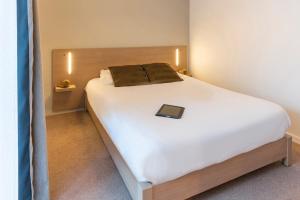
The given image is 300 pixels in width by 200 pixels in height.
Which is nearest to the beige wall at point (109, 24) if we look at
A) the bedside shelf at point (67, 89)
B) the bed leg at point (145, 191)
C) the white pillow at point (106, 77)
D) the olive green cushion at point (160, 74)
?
the bedside shelf at point (67, 89)

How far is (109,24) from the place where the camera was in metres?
3.63

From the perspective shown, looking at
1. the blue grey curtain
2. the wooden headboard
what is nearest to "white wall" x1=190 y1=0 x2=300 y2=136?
the wooden headboard

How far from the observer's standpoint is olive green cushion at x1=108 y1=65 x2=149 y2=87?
3180 millimetres

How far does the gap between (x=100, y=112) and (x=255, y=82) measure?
2035 millimetres

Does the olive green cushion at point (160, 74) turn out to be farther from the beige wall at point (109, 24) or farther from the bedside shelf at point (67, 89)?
the bedside shelf at point (67, 89)

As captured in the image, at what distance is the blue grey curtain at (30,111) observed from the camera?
1.43 meters

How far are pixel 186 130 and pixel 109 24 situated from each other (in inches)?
99.6

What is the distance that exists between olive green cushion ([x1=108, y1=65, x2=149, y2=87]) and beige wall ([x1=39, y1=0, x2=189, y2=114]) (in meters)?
0.58

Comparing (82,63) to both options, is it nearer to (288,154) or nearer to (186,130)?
(186,130)
